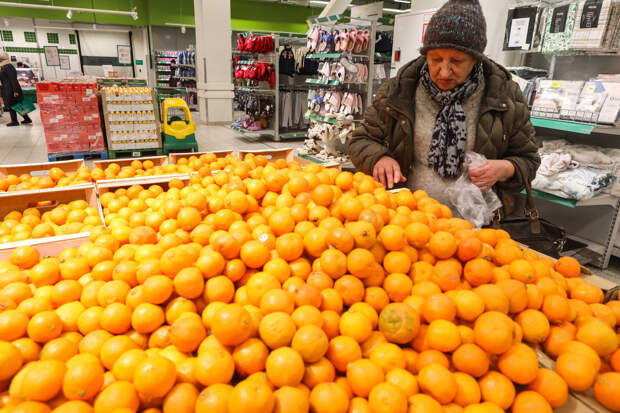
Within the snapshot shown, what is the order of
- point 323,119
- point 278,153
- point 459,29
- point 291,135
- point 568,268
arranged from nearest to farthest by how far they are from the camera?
point 568,268 < point 459,29 < point 278,153 < point 323,119 < point 291,135

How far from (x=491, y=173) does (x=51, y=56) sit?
21.3 metres

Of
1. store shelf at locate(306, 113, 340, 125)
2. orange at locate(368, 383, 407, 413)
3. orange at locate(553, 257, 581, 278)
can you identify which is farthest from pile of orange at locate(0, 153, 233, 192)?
store shelf at locate(306, 113, 340, 125)

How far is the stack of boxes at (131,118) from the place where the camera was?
21.0 ft

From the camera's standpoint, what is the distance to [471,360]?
0.98 meters

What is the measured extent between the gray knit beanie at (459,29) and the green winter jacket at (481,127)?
328mm

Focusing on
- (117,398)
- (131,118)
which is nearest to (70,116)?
(131,118)

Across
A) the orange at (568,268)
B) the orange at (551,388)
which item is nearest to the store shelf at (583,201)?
the orange at (568,268)

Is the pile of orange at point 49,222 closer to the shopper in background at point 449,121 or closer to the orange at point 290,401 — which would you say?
the orange at point 290,401

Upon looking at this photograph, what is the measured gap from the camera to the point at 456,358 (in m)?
1.00

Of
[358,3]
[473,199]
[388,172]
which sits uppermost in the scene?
[358,3]

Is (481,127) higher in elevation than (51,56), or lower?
lower

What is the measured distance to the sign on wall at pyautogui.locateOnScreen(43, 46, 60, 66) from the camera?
17127 mm

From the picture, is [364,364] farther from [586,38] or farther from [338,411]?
[586,38]

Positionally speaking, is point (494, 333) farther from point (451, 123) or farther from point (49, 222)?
point (49, 222)
